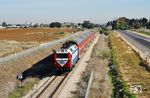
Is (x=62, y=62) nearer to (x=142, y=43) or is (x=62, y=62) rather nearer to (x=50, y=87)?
(x=50, y=87)

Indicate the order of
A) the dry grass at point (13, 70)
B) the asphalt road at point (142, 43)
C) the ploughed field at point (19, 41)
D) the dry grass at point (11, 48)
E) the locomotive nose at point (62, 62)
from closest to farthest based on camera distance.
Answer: the dry grass at point (13, 70)
the locomotive nose at point (62, 62)
the dry grass at point (11, 48)
the ploughed field at point (19, 41)
the asphalt road at point (142, 43)

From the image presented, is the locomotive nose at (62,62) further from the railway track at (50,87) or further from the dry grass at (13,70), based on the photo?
the dry grass at (13,70)

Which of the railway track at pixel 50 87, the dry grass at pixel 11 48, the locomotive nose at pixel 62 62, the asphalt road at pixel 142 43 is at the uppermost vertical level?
the locomotive nose at pixel 62 62

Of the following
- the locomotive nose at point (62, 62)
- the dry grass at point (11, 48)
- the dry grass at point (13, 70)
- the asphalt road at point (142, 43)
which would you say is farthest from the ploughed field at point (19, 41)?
the asphalt road at point (142, 43)

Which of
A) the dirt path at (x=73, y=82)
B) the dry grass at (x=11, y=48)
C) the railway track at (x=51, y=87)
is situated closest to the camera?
the railway track at (x=51, y=87)

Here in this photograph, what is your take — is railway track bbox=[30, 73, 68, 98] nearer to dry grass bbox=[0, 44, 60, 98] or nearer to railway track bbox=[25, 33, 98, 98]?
railway track bbox=[25, 33, 98, 98]

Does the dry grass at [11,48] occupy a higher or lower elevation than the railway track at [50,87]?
lower

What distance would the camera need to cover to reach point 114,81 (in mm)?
31547

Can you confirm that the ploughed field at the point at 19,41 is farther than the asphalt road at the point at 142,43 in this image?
No

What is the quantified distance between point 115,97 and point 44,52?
34.1 metres

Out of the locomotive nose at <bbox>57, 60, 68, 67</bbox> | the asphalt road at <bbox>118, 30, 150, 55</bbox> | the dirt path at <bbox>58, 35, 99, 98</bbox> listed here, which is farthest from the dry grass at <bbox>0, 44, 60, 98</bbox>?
the asphalt road at <bbox>118, 30, 150, 55</bbox>

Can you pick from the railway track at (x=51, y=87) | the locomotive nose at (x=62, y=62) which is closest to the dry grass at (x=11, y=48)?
the locomotive nose at (x=62, y=62)

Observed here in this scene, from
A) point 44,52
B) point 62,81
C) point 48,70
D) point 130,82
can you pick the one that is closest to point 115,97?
point 130,82

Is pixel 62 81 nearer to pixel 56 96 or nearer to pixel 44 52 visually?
pixel 56 96
